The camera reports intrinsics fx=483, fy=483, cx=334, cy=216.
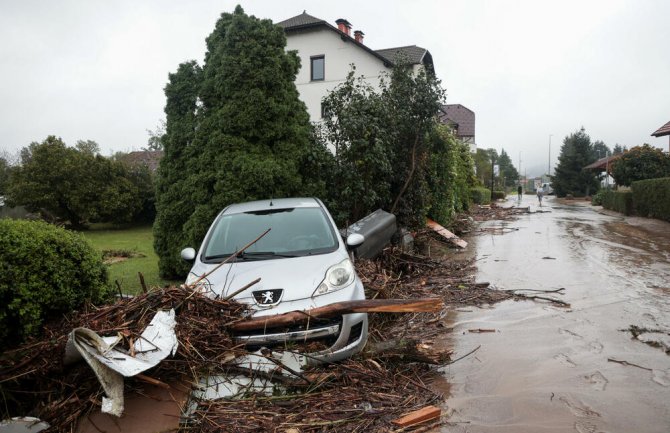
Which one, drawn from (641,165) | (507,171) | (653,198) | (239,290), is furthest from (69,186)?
(507,171)

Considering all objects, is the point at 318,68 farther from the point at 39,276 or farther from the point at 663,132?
the point at 39,276

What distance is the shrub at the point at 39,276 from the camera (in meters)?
3.96

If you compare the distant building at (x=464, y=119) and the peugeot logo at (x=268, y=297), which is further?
the distant building at (x=464, y=119)

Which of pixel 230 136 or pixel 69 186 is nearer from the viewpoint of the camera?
pixel 230 136

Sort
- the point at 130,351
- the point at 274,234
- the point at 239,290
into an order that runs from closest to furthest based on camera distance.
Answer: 1. the point at 130,351
2. the point at 239,290
3. the point at 274,234

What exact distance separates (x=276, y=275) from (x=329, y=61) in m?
28.8

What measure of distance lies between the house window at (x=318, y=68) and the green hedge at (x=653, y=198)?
63.7 ft

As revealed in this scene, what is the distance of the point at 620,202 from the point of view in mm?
27703

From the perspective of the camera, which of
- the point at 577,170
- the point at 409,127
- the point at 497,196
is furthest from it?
the point at 577,170

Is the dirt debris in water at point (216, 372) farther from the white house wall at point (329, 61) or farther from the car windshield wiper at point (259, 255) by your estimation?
the white house wall at point (329, 61)

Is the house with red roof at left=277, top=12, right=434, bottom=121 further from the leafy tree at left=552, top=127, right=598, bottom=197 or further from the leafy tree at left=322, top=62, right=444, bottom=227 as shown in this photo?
the leafy tree at left=552, top=127, right=598, bottom=197

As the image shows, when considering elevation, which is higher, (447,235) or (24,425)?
(447,235)

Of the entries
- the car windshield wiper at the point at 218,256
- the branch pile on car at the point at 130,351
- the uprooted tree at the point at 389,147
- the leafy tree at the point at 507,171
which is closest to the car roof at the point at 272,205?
the car windshield wiper at the point at 218,256

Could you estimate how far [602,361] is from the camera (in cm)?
487
